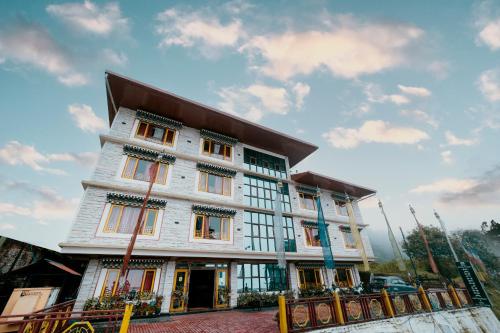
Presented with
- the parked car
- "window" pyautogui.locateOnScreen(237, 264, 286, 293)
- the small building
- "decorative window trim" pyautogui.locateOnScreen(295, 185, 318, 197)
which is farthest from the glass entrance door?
the parked car

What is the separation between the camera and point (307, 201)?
19406mm

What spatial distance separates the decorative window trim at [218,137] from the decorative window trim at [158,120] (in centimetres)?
180

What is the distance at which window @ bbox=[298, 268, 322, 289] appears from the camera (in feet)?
51.5

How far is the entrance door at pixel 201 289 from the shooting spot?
12.6 m

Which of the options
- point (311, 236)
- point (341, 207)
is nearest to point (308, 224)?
point (311, 236)

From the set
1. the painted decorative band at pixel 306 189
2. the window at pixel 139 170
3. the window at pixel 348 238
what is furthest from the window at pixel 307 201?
the window at pixel 139 170

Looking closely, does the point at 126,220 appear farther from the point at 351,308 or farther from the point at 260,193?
the point at 351,308

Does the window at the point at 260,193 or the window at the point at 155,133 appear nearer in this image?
the window at the point at 155,133

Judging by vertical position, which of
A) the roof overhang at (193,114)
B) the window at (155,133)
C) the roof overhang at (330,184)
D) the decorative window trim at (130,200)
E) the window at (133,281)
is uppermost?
the roof overhang at (193,114)

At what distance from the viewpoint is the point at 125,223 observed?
11.2m

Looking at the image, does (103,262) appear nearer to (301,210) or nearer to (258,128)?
(258,128)

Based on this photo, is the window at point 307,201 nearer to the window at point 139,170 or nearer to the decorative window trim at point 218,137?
the decorative window trim at point 218,137

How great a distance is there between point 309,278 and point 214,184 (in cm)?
1029

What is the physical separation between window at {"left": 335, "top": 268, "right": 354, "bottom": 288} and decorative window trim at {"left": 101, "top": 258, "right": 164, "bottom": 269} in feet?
46.2
